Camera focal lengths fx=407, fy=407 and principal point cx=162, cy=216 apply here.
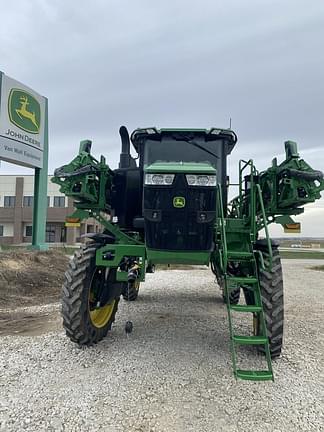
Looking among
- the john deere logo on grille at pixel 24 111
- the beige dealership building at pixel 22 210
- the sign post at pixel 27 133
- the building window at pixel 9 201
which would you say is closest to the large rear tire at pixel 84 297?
the sign post at pixel 27 133

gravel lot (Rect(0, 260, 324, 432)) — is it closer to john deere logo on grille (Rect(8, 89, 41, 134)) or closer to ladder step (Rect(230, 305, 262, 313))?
ladder step (Rect(230, 305, 262, 313))

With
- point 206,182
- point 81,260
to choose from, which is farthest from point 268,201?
point 81,260

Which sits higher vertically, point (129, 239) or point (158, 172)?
point (158, 172)

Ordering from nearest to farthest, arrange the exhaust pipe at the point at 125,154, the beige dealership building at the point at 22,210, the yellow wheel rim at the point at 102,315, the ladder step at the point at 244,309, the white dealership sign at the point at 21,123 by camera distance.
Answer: the ladder step at the point at 244,309, the yellow wheel rim at the point at 102,315, the exhaust pipe at the point at 125,154, the white dealership sign at the point at 21,123, the beige dealership building at the point at 22,210

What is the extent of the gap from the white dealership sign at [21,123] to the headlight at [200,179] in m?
14.4

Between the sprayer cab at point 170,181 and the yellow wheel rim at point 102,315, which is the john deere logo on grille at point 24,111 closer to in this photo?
the sprayer cab at point 170,181

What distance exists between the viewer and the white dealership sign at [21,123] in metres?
17.2

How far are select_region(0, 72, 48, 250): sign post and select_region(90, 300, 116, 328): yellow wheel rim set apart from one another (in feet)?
42.5

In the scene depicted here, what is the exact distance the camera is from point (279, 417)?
370 centimetres

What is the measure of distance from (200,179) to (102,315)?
276 centimetres

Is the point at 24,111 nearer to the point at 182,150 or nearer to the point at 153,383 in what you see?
the point at 182,150

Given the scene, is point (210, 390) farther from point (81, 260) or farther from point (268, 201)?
point (268, 201)

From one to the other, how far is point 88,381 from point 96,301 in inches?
60.7

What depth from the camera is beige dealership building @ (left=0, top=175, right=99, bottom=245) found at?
5834 centimetres
